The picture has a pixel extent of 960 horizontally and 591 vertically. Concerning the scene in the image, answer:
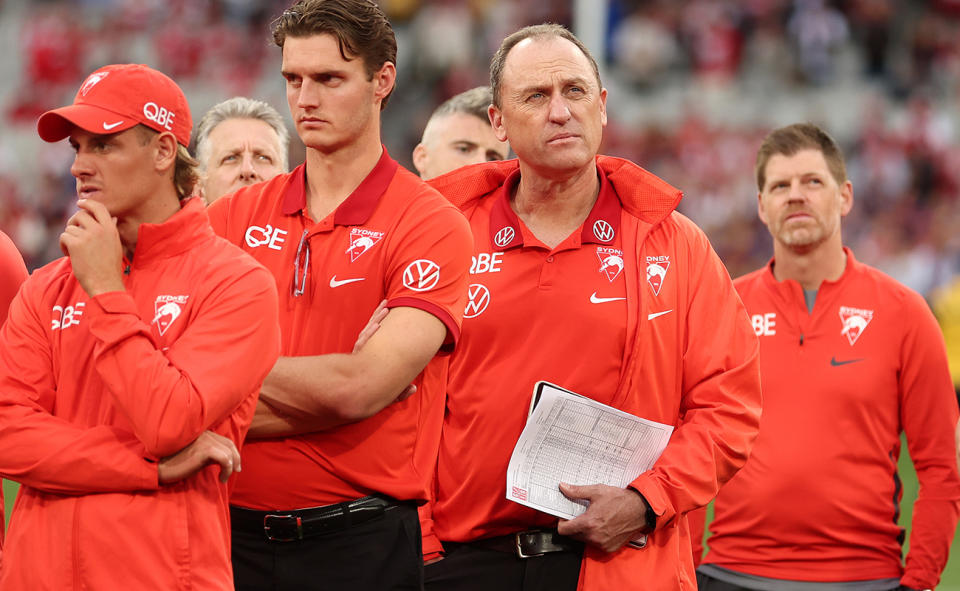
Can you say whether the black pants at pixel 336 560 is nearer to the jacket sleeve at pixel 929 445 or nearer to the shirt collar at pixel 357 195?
the shirt collar at pixel 357 195

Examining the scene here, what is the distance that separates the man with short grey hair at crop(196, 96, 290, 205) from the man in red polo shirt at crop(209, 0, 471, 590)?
1356mm

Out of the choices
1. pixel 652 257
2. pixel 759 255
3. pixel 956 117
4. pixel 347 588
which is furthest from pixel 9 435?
pixel 956 117

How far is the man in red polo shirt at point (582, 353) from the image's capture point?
3467 millimetres

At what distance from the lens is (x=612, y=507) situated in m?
3.39

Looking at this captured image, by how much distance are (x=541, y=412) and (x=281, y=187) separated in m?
0.93

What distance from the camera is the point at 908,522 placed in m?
7.95

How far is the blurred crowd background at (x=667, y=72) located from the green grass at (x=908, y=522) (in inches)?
203

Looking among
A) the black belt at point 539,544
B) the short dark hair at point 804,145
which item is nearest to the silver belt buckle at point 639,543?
the black belt at point 539,544

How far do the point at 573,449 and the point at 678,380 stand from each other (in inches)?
14.2

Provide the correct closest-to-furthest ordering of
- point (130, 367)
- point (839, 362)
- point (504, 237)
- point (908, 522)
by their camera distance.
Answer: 1. point (130, 367)
2. point (504, 237)
3. point (839, 362)
4. point (908, 522)

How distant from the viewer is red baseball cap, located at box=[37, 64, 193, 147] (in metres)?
2.90

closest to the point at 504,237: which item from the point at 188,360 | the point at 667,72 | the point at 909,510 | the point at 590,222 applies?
the point at 590,222

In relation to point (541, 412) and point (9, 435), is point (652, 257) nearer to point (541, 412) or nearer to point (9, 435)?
point (541, 412)

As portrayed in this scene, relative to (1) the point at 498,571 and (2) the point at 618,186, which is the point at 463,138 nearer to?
(2) the point at 618,186
